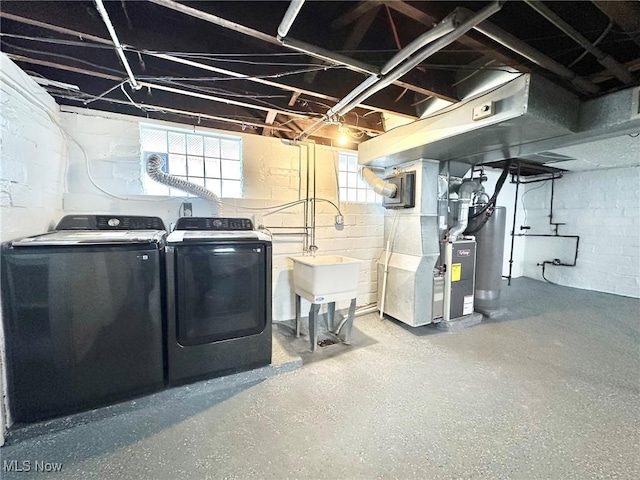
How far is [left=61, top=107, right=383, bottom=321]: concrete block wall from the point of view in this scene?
225 centimetres

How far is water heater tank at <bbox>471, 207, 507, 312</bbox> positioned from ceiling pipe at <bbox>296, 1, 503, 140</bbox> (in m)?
2.44

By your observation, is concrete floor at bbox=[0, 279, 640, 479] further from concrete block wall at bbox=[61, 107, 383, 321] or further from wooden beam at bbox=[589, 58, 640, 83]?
wooden beam at bbox=[589, 58, 640, 83]

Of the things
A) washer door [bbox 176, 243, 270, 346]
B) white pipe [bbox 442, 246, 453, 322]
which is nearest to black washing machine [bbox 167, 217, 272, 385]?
washer door [bbox 176, 243, 270, 346]

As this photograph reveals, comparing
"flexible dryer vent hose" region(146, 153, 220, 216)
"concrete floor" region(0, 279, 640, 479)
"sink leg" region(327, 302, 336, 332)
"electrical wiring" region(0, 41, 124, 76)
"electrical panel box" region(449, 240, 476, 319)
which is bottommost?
"concrete floor" region(0, 279, 640, 479)

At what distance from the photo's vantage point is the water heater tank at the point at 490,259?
11.1 ft

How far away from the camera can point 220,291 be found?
1932 millimetres

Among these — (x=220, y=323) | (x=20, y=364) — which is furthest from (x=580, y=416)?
(x=20, y=364)

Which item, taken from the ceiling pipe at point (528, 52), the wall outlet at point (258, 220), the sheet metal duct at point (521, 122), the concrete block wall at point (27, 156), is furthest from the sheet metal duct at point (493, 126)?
the concrete block wall at point (27, 156)

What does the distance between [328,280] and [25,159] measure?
224 cm

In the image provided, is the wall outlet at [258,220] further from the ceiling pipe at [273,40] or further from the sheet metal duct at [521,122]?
the ceiling pipe at [273,40]

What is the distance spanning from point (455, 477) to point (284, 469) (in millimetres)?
831

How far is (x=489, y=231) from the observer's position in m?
3.40

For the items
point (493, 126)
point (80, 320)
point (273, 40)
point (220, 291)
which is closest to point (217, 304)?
point (220, 291)

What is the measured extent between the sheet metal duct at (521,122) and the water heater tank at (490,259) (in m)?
1.00
